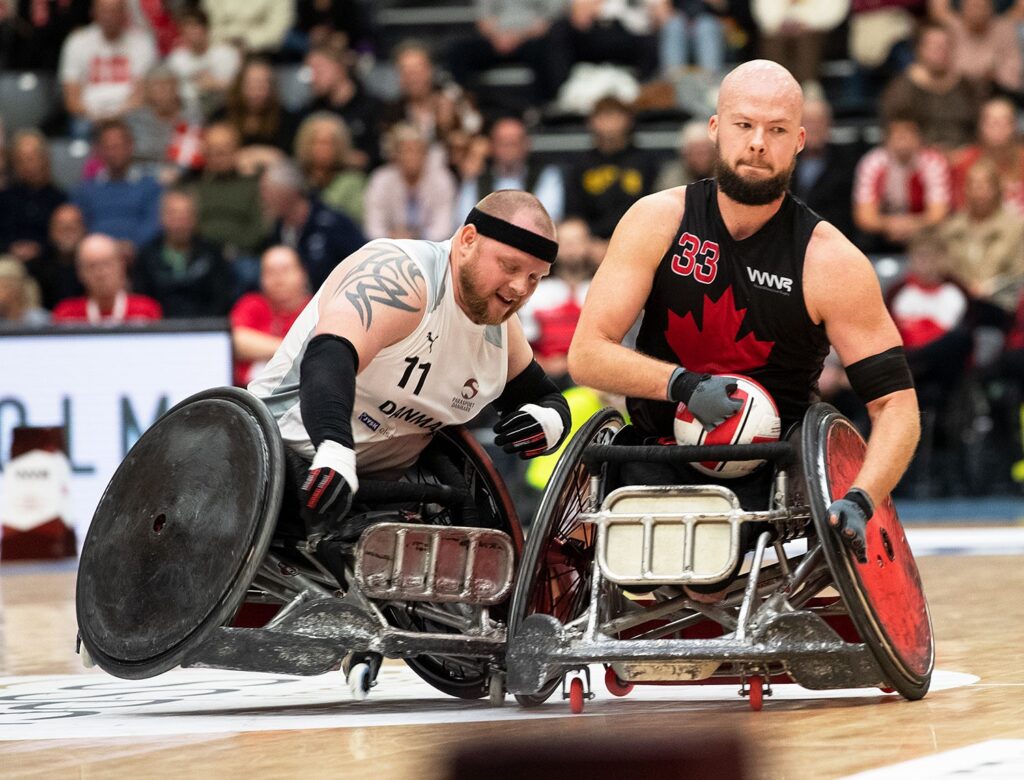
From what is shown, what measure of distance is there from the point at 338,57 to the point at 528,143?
2.03 meters

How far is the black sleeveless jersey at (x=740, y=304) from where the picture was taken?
5.36 m

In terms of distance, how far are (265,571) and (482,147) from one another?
9.98m

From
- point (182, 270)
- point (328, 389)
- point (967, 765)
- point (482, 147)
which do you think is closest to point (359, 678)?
point (328, 389)

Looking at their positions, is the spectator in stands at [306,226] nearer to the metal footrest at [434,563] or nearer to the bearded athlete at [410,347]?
the bearded athlete at [410,347]

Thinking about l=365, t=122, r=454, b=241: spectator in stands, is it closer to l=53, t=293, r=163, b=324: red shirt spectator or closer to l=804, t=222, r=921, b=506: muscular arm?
l=53, t=293, r=163, b=324: red shirt spectator

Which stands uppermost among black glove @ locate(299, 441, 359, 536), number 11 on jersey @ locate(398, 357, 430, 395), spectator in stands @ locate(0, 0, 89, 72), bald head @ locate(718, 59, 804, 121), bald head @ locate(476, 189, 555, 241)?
spectator in stands @ locate(0, 0, 89, 72)

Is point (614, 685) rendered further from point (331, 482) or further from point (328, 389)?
point (328, 389)

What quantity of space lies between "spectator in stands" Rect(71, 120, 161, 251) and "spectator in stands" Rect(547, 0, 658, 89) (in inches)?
146

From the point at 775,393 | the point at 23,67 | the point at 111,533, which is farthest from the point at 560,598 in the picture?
the point at 23,67

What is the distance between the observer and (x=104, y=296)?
12156 mm

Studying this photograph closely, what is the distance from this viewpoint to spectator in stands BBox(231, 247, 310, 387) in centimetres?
1155

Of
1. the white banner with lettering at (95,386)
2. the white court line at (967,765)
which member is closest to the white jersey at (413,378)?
the white court line at (967,765)

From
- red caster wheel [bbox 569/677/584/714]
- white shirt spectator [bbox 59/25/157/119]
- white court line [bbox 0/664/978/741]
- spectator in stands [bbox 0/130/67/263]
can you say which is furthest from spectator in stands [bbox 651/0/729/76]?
red caster wheel [bbox 569/677/584/714]

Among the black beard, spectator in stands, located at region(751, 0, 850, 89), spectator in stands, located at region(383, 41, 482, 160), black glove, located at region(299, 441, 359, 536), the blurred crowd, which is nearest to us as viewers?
black glove, located at region(299, 441, 359, 536)
